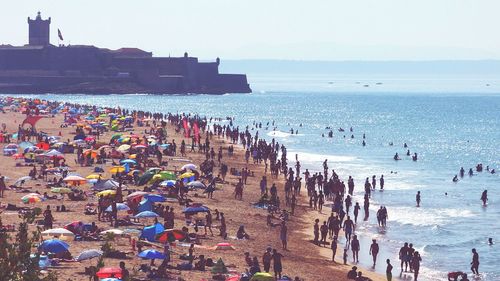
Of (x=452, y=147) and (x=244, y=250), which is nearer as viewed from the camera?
(x=244, y=250)

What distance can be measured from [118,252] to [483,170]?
44.3 metres

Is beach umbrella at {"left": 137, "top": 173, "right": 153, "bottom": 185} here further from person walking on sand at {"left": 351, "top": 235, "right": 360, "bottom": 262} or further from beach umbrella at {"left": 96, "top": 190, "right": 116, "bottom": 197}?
person walking on sand at {"left": 351, "top": 235, "right": 360, "bottom": 262}

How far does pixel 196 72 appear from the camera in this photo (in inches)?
6550

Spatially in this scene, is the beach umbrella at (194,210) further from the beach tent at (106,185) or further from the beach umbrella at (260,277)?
the beach umbrella at (260,277)

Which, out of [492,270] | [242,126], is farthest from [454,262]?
[242,126]

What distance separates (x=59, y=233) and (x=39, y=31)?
148978 millimetres

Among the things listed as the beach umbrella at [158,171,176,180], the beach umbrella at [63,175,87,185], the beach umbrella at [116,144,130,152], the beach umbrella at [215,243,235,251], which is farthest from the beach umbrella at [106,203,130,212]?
the beach umbrella at [116,144,130,152]

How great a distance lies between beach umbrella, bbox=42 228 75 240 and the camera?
888 inches

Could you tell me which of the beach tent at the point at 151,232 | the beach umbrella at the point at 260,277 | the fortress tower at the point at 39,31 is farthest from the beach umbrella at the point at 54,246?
the fortress tower at the point at 39,31

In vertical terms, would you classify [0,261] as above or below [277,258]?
above

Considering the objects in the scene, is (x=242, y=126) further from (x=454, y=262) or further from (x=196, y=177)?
(x=454, y=262)

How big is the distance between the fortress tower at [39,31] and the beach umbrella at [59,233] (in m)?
145

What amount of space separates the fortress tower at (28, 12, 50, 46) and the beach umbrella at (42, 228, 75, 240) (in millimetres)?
145356

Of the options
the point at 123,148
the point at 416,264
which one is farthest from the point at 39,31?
the point at 416,264
